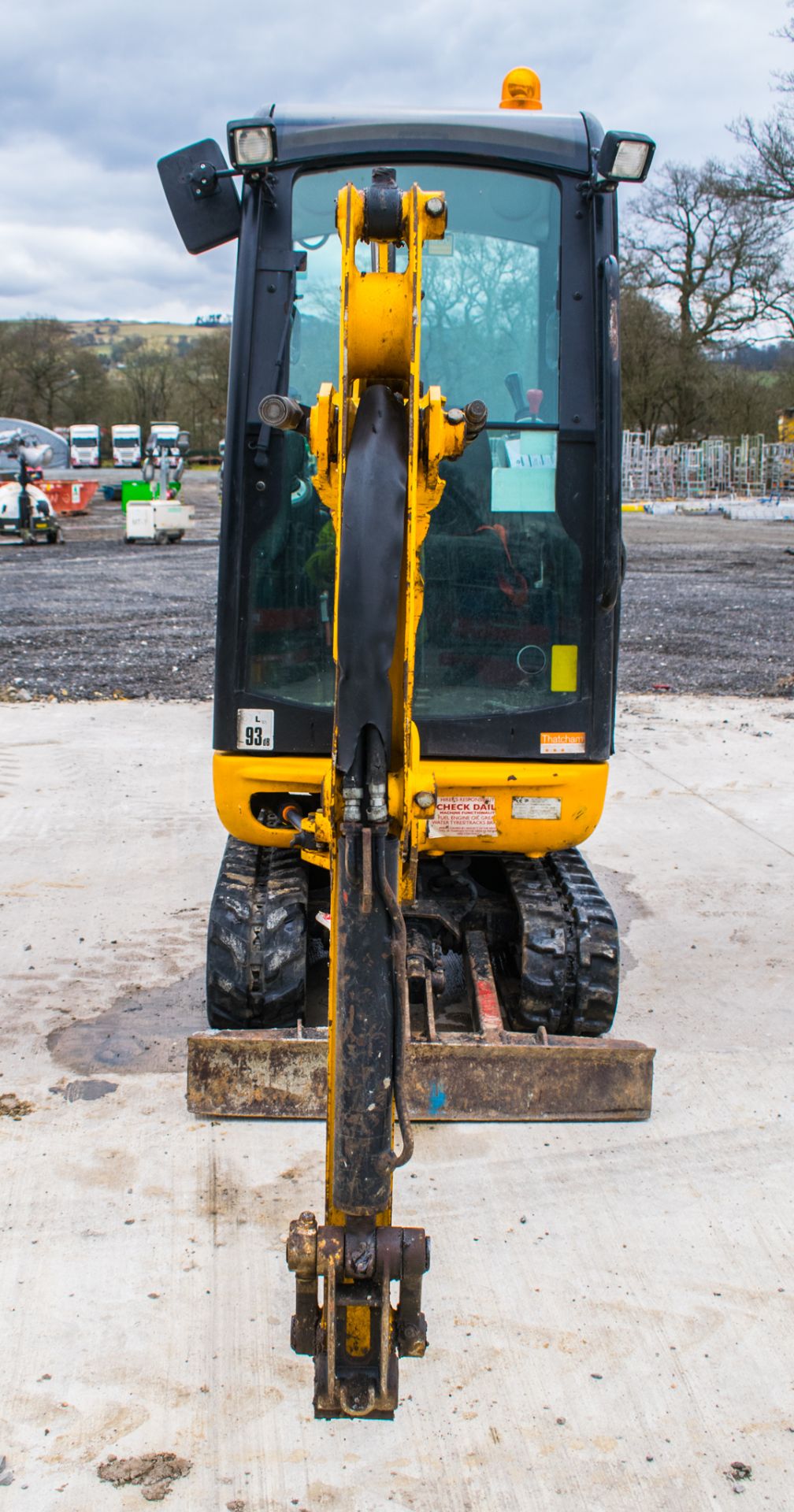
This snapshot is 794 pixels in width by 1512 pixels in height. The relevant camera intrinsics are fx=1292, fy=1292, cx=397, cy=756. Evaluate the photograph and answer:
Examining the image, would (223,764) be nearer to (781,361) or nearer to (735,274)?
(735,274)

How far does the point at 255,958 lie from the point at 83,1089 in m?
0.71

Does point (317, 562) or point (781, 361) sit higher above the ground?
point (781, 361)

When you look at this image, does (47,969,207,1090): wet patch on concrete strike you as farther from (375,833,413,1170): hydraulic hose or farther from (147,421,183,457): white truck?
(147,421,183,457): white truck

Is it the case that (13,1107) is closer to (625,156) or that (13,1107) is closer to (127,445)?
(625,156)

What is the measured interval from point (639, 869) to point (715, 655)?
22.9 ft

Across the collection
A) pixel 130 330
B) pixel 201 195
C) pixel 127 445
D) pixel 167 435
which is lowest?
pixel 201 195

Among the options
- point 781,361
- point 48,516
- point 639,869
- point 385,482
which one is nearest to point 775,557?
point 48,516

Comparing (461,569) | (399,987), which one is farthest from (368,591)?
(461,569)

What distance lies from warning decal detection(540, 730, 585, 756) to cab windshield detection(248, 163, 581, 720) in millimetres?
104

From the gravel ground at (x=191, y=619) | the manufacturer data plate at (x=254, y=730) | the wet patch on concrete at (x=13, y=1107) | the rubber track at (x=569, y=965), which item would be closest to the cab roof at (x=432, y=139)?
the manufacturer data plate at (x=254, y=730)

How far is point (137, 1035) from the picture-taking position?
4.50 meters

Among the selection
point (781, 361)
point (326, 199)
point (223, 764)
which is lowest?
point (223, 764)

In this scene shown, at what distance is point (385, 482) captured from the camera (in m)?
2.32

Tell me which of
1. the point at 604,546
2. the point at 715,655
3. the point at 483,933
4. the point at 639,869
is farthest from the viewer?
the point at 715,655
